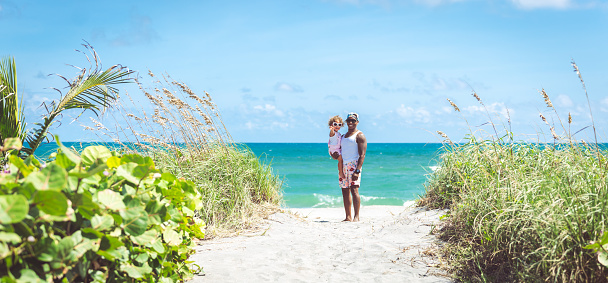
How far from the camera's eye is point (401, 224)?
5.74m

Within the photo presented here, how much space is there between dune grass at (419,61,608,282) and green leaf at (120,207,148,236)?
260cm

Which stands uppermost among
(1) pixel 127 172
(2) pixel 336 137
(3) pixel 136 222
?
(2) pixel 336 137

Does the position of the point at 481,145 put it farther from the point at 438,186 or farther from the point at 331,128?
the point at 331,128

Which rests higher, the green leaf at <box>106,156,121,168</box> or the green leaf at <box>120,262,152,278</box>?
the green leaf at <box>106,156,121,168</box>

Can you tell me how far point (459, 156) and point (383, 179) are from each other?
14314 mm

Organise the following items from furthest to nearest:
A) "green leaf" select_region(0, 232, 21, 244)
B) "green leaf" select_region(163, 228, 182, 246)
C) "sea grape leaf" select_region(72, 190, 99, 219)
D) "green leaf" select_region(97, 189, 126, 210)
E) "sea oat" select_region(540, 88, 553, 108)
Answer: "sea oat" select_region(540, 88, 553, 108) < "green leaf" select_region(163, 228, 182, 246) < "green leaf" select_region(97, 189, 126, 210) < "sea grape leaf" select_region(72, 190, 99, 219) < "green leaf" select_region(0, 232, 21, 244)

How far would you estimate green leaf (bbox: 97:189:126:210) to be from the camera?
7.02ft

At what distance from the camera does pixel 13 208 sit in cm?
173

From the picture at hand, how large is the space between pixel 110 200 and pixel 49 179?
359mm

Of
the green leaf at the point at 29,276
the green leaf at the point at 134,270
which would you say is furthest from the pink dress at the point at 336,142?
the green leaf at the point at 29,276

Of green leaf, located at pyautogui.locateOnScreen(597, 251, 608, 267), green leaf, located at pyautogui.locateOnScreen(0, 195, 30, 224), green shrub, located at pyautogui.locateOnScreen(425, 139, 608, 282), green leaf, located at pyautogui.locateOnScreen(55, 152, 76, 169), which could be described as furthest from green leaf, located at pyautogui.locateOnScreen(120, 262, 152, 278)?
green leaf, located at pyautogui.locateOnScreen(597, 251, 608, 267)

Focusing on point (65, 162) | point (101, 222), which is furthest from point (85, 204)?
point (65, 162)

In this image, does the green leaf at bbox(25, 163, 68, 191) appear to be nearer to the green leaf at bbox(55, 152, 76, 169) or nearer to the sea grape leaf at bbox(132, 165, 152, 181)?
the green leaf at bbox(55, 152, 76, 169)

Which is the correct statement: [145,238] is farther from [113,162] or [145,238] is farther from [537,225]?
[537,225]
